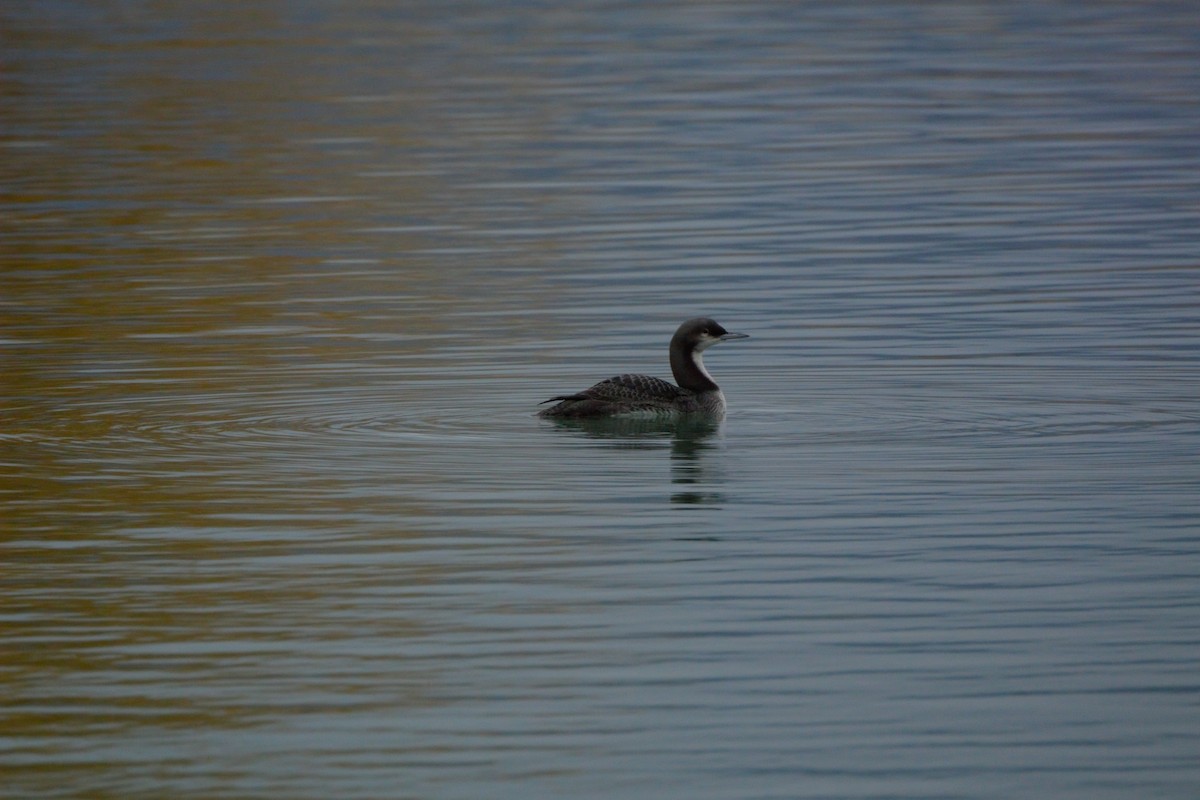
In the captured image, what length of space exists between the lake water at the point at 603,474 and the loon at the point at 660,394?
10.3 inches

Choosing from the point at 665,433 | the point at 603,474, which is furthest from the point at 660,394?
the point at 603,474

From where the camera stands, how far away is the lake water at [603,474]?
33.9ft

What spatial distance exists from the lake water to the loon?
0.26 metres

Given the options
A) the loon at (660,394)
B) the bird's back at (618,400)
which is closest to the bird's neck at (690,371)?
the loon at (660,394)

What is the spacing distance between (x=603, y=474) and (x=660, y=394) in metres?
1.84

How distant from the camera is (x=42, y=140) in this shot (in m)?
41.5

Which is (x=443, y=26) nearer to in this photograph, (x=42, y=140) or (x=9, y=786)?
(x=42, y=140)

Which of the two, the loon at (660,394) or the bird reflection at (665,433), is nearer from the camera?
the bird reflection at (665,433)

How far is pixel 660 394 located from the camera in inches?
691

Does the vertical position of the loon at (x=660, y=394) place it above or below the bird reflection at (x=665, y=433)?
above

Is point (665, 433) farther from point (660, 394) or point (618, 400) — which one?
point (618, 400)

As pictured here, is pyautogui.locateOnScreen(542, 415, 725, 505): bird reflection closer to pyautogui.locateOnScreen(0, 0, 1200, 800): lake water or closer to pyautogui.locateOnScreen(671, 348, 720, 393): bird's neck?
pyautogui.locateOnScreen(0, 0, 1200, 800): lake water

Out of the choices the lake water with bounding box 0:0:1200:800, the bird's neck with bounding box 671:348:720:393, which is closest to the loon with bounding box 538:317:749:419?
the bird's neck with bounding box 671:348:720:393

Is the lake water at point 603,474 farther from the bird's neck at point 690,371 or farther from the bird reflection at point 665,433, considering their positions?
the bird's neck at point 690,371
